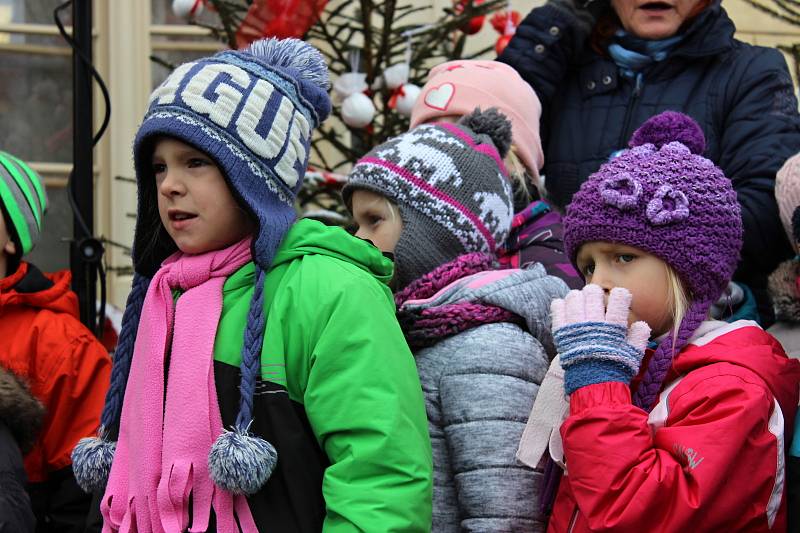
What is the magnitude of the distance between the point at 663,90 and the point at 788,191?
0.67 metres

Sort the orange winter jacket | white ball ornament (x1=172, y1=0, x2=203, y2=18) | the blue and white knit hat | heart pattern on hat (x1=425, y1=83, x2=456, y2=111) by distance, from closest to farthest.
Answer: the blue and white knit hat, the orange winter jacket, heart pattern on hat (x1=425, y1=83, x2=456, y2=111), white ball ornament (x1=172, y1=0, x2=203, y2=18)

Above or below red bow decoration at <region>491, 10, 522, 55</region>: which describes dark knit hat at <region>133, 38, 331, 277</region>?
above

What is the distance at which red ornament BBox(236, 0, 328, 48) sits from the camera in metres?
4.86

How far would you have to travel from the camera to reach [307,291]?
8.35 ft

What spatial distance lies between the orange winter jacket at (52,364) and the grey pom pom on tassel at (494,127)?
1389 mm

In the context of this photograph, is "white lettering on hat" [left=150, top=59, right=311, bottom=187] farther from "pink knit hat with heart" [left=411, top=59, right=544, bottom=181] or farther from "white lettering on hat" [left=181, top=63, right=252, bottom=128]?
"pink knit hat with heart" [left=411, top=59, right=544, bottom=181]

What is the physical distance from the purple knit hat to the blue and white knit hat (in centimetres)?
72

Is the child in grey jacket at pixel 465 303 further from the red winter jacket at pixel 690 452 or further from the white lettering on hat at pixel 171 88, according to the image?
the white lettering on hat at pixel 171 88

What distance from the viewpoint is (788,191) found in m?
3.11

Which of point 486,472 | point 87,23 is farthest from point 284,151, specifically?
point 87,23

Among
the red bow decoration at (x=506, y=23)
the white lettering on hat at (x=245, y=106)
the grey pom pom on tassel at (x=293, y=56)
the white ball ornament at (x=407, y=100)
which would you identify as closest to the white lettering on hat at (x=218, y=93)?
the white lettering on hat at (x=245, y=106)

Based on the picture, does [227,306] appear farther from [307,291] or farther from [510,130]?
[510,130]

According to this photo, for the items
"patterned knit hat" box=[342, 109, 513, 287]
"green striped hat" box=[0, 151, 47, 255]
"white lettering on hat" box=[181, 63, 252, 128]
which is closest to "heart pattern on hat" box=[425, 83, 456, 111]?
"patterned knit hat" box=[342, 109, 513, 287]

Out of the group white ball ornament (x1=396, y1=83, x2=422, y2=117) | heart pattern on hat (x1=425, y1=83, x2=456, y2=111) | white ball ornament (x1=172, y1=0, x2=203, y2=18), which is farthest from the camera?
white ball ornament (x1=172, y1=0, x2=203, y2=18)
